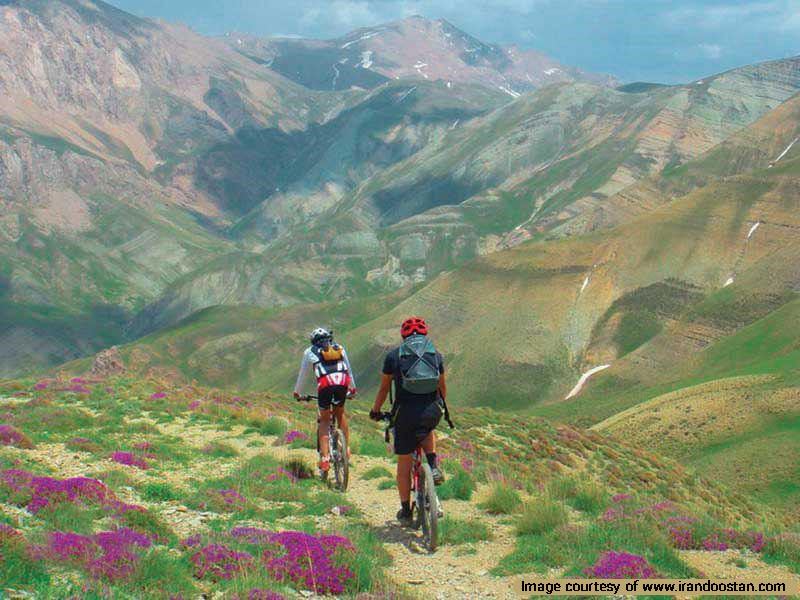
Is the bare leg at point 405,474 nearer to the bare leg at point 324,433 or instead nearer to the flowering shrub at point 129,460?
the bare leg at point 324,433

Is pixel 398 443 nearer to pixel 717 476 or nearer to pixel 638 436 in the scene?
pixel 717 476

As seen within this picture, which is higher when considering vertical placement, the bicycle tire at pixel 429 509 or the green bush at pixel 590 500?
the bicycle tire at pixel 429 509

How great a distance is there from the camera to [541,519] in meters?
11.7

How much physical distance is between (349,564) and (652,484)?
2290cm

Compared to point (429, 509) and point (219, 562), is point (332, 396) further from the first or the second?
point (219, 562)

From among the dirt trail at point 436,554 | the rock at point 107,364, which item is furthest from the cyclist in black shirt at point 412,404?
the rock at point 107,364

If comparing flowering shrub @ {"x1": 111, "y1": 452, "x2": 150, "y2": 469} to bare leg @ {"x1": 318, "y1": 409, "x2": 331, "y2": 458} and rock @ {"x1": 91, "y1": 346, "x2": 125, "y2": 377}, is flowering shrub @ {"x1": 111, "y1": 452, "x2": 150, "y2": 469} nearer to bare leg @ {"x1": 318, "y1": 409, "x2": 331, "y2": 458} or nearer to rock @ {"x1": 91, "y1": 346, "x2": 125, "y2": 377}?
bare leg @ {"x1": 318, "y1": 409, "x2": 331, "y2": 458}

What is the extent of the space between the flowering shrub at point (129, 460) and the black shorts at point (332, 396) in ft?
13.5

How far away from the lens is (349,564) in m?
9.41

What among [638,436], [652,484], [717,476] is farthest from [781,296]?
[652,484]

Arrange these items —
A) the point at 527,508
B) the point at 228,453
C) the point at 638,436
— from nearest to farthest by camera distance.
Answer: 1. the point at 527,508
2. the point at 228,453
3. the point at 638,436

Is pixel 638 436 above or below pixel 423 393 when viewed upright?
below

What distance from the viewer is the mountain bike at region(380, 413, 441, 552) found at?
1102 centimetres

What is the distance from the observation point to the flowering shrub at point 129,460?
50.5 ft
